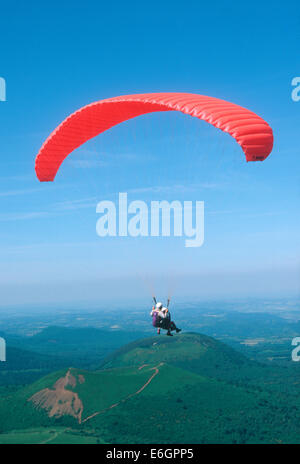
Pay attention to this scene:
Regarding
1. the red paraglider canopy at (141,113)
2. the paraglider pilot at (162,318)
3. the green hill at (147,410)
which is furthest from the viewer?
the green hill at (147,410)

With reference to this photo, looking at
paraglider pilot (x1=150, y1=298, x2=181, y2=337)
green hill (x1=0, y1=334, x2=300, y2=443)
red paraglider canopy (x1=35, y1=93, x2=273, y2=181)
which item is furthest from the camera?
green hill (x1=0, y1=334, x2=300, y2=443)

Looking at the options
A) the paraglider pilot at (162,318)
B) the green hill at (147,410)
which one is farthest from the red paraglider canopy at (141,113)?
the green hill at (147,410)

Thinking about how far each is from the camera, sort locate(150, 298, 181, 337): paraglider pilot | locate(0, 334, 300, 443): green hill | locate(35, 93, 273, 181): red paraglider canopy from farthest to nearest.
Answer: locate(0, 334, 300, 443): green hill < locate(150, 298, 181, 337): paraglider pilot < locate(35, 93, 273, 181): red paraglider canopy

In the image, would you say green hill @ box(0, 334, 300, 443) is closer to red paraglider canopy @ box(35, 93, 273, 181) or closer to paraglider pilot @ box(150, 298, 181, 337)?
paraglider pilot @ box(150, 298, 181, 337)

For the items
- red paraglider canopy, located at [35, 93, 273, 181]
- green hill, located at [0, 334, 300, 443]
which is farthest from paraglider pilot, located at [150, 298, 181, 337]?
green hill, located at [0, 334, 300, 443]

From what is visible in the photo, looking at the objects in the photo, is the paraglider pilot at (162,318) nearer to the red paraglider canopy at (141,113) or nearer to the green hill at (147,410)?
the red paraglider canopy at (141,113)
